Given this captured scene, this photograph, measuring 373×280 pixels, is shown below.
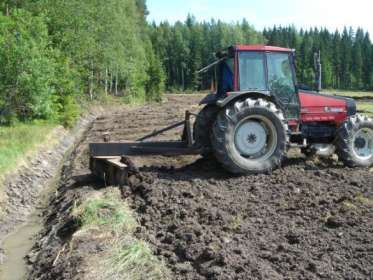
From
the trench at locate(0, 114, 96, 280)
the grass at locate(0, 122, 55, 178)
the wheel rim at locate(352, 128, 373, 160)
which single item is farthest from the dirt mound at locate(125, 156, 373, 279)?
the grass at locate(0, 122, 55, 178)

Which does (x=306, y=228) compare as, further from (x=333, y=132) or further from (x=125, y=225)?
(x=333, y=132)

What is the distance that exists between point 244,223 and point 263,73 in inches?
165

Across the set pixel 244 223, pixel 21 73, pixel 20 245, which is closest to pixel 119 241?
pixel 244 223

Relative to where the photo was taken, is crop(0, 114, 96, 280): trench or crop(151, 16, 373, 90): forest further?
crop(151, 16, 373, 90): forest

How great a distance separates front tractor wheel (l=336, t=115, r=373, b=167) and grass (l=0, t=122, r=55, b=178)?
28.6ft

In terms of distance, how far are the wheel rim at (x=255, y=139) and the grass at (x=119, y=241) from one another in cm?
285

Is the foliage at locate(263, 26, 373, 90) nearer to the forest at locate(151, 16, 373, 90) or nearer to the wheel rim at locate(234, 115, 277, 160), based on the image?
the forest at locate(151, 16, 373, 90)

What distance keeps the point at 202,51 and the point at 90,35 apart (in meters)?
69.4

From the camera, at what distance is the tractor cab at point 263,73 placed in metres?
10.6

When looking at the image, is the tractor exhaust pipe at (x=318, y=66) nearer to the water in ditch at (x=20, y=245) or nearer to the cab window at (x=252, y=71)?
the cab window at (x=252, y=71)

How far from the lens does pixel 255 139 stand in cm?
1066

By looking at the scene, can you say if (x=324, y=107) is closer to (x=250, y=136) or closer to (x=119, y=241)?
(x=250, y=136)

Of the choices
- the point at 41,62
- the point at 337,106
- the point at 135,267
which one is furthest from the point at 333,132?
the point at 41,62

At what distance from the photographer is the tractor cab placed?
34.7 ft
